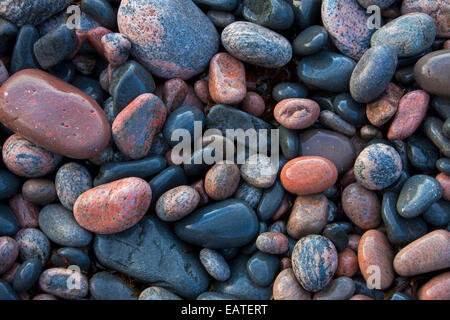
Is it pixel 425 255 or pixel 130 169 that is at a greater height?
pixel 130 169

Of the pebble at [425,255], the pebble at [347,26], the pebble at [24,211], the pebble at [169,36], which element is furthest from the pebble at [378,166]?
the pebble at [24,211]

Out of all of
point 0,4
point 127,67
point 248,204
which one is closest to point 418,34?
point 248,204

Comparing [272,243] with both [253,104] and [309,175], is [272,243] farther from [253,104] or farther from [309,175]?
[253,104]

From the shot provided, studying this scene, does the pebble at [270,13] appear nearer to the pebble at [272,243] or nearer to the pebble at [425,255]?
the pebble at [272,243]

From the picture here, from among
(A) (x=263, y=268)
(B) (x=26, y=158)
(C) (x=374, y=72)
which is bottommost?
(A) (x=263, y=268)

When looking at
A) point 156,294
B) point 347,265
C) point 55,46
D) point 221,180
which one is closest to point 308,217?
point 347,265

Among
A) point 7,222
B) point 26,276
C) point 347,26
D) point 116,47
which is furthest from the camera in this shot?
point 347,26
